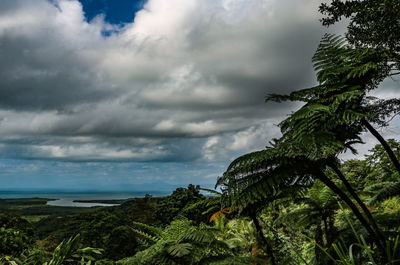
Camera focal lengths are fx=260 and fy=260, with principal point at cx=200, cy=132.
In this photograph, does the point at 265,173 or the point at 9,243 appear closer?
the point at 265,173

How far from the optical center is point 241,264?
76.2 inches

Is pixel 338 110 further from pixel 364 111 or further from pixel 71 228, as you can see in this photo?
pixel 71 228

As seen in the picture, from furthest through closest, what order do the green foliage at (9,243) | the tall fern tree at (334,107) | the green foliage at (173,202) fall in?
the green foliage at (173,202), the green foliage at (9,243), the tall fern tree at (334,107)

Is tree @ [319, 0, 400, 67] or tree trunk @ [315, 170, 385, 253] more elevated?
tree @ [319, 0, 400, 67]

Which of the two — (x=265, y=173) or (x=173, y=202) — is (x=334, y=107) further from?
(x=173, y=202)

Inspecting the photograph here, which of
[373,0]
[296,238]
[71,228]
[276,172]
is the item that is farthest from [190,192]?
[71,228]

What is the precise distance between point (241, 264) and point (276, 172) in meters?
0.74

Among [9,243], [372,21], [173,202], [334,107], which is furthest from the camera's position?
[173,202]

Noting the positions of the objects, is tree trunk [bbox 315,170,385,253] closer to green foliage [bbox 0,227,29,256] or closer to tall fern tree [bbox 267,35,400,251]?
tall fern tree [bbox 267,35,400,251]

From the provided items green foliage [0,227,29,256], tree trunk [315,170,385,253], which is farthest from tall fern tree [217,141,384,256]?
green foliage [0,227,29,256]

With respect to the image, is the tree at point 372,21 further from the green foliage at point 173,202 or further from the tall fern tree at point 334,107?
the green foliage at point 173,202

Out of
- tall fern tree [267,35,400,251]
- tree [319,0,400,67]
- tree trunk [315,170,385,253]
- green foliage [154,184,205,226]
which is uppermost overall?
tree [319,0,400,67]

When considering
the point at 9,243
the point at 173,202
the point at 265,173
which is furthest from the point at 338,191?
the point at 173,202

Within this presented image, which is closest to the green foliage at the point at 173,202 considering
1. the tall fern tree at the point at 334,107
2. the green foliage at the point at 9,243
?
the green foliage at the point at 9,243
